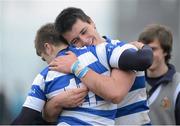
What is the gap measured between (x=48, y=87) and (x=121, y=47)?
1.74 feet

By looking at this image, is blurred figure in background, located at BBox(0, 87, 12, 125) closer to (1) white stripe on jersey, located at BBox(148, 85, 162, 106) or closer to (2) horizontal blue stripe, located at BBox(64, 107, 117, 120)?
(1) white stripe on jersey, located at BBox(148, 85, 162, 106)

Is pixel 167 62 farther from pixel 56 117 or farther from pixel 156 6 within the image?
pixel 156 6

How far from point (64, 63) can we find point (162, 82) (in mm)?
1584

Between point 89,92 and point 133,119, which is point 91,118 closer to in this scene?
point 89,92

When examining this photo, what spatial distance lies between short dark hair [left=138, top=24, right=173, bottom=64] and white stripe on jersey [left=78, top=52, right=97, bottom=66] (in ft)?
6.06

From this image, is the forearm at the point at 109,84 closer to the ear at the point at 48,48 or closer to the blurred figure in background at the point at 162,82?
the ear at the point at 48,48

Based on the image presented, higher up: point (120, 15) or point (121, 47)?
point (121, 47)

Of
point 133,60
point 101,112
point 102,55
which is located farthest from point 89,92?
point 133,60

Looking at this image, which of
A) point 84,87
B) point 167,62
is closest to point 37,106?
point 84,87

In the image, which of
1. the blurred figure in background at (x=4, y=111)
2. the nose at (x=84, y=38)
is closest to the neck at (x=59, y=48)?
the nose at (x=84, y=38)

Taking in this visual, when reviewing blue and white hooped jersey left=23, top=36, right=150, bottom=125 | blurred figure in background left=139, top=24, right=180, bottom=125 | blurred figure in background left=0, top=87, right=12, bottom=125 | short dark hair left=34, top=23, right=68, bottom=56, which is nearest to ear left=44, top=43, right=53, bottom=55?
short dark hair left=34, top=23, right=68, bottom=56

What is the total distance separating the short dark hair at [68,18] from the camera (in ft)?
12.6

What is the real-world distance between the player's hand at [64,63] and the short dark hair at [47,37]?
208 mm

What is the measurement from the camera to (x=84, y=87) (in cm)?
374
